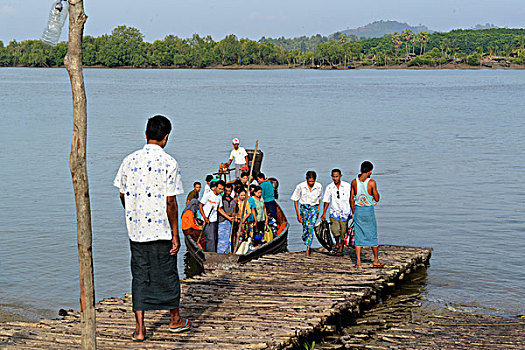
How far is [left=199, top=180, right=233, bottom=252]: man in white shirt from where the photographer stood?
11.5 meters

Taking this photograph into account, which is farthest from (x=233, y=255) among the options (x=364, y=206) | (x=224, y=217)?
(x=364, y=206)

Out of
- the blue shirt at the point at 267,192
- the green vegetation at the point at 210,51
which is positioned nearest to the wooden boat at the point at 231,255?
the blue shirt at the point at 267,192

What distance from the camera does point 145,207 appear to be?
645 centimetres

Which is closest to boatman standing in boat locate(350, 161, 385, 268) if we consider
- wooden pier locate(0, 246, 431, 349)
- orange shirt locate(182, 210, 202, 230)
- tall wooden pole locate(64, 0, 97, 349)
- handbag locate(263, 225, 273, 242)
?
wooden pier locate(0, 246, 431, 349)

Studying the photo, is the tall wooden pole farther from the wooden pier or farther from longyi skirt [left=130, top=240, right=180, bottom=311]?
the wooden pier

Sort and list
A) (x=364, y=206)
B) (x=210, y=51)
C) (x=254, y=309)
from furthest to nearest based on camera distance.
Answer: (x=210, y=51) → (x=364, y=206) → (x=254, y=309)

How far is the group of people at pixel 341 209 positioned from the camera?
33.9 ft

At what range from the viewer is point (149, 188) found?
642cm

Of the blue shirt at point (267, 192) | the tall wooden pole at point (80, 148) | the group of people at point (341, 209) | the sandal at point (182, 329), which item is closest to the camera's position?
the tall wooden pole at point (80, 148)

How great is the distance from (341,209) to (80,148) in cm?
721

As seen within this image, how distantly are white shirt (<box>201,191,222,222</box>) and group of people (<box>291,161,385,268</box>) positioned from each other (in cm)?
134

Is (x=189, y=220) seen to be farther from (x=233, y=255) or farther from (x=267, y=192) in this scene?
(x=267, y=192)

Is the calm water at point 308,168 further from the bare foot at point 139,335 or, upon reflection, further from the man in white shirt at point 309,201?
the bare foot at point 139,335

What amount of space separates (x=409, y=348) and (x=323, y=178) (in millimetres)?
18201
